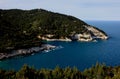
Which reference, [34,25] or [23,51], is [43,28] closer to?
[34,25]

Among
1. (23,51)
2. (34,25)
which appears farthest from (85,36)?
(23,51)

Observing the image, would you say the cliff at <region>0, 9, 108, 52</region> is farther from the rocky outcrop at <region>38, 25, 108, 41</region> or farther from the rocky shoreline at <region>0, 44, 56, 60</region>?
the rocky shoreline at <region>0, 44, 56, 60</region>

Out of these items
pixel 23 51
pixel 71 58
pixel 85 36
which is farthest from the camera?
pixel 85 36

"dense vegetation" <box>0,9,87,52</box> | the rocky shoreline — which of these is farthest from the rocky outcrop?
the rocky shoreline

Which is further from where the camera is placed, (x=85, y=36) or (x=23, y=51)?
(x=85, y=36)

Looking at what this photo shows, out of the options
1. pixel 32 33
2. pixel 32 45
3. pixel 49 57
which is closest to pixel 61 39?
pixel 32 33

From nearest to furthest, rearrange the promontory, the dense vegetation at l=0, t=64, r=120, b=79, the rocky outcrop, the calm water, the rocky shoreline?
1. the dense vegetation at l=0, t=64, r=120, b=79
2. the calm water
3. the rocky shoreline
4. the promontory
5. the rocky outcrop

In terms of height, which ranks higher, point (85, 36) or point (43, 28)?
point (43, 28)

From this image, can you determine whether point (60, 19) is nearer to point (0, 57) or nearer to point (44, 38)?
point (44, 38)

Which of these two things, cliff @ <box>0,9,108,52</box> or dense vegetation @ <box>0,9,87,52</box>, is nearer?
dense vegetation @ <box>0,9,87,52</box>

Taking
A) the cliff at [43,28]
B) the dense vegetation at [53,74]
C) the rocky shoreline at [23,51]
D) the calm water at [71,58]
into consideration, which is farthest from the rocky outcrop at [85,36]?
the dense vegetation at [53,74]
